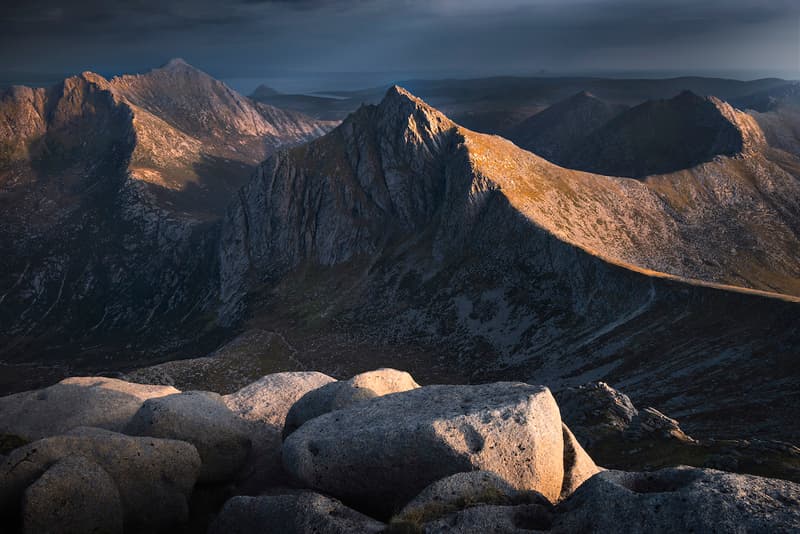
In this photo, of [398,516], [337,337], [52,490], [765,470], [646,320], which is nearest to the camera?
[398,516]

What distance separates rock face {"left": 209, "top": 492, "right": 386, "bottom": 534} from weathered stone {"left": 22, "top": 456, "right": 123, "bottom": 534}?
4.52m

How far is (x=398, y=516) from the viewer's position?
17.7m

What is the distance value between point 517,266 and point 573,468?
89862mm

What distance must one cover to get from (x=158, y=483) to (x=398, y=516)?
13.4 m

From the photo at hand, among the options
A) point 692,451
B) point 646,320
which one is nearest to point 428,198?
point 646,320

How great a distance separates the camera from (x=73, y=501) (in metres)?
19.9

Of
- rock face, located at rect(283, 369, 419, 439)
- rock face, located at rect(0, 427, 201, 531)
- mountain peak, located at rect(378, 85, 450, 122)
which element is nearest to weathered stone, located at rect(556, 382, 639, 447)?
rock face, located at rect(283, 369, 419, 439)

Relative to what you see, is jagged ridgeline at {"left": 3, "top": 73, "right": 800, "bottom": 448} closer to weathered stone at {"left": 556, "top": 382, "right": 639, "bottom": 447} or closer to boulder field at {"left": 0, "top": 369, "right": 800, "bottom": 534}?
weathered stone at {"left": 556, "top": 382, "right": 639, "bottom": 447}

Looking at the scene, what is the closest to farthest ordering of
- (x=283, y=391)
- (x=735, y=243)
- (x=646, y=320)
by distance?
(x=283, y=391) < (x=646, y=320) < (x=735, y=243)

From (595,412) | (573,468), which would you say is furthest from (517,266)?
(573,468)

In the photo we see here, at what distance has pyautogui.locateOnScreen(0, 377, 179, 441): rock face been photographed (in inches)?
1298

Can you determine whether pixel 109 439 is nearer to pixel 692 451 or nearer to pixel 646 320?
pixel 692 451

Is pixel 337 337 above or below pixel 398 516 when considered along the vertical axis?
below

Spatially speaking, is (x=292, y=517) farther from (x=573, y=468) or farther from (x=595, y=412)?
(x=595, y=412)
